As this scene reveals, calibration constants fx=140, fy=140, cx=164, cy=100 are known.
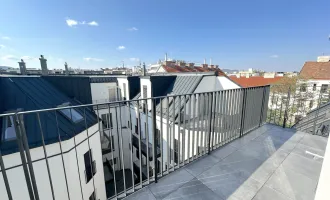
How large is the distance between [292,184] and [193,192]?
1349 millimetres

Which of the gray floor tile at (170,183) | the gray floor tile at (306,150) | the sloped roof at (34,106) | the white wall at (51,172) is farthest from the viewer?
the sloped roof at (34,106)

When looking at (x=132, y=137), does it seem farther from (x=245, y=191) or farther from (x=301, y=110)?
(x=301, y=110)

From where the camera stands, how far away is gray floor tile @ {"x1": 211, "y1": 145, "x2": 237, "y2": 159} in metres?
2.55

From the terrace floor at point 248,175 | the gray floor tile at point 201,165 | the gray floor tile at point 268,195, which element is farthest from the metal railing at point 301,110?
the gray floor tile at point 201,165

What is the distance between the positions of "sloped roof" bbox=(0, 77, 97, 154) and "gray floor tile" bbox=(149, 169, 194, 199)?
3.57 m

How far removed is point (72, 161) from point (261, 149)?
5.61 m

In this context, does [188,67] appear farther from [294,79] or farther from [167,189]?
[167,189]

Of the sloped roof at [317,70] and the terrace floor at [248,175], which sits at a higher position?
the sloped roof at [317,70]

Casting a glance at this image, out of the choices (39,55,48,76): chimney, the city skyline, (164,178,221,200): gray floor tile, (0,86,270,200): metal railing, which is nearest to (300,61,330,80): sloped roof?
the city skyline

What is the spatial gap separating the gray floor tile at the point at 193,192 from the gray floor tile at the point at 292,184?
2.72ft

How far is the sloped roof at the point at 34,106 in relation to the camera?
165 inches

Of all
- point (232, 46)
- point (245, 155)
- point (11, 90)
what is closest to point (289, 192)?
point (245, 155)

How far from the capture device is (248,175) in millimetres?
2043

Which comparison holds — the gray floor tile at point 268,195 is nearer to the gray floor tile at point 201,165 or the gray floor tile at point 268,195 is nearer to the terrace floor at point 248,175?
the terrace floor at point 248,175
